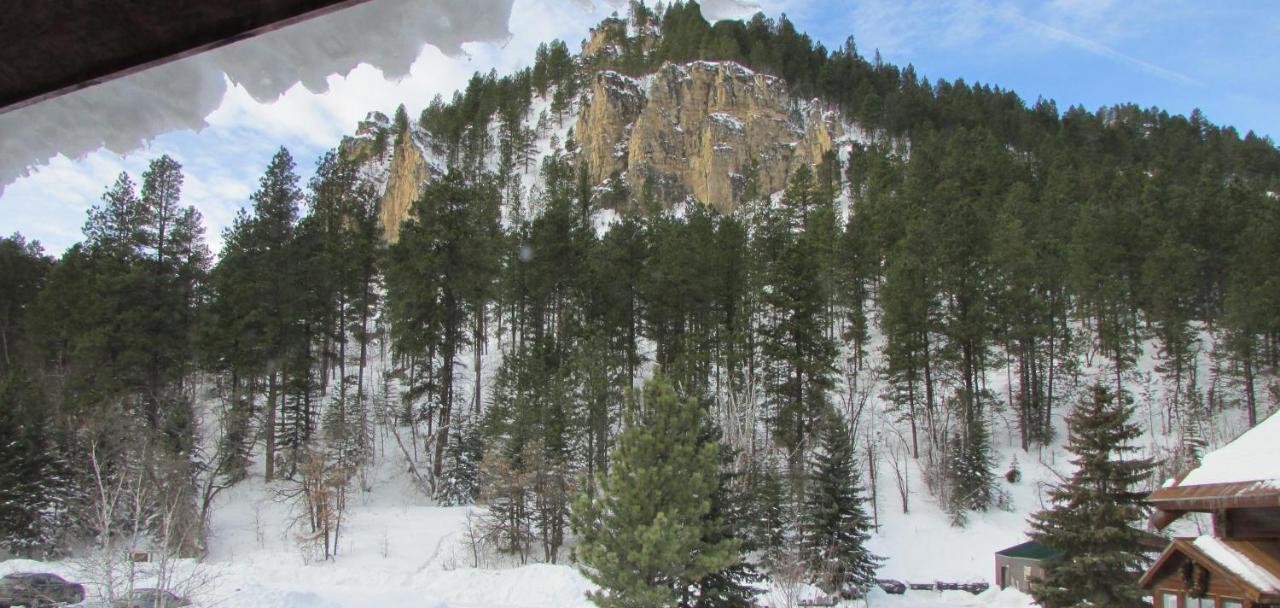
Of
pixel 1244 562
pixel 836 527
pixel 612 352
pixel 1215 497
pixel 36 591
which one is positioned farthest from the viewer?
pixel 612 352

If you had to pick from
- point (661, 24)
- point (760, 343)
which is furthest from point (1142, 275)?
point (661, 24)

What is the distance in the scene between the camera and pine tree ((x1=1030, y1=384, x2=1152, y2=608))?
13.4 m

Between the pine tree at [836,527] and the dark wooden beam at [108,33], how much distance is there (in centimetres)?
2051

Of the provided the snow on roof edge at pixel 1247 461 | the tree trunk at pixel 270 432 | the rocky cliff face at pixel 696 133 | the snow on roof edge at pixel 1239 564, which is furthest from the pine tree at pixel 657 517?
the rocky cliff face at pixel 696 133

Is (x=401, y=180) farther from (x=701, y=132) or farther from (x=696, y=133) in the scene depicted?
(x=701, y=132)

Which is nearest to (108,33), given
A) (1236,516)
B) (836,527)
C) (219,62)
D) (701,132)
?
(219,62)

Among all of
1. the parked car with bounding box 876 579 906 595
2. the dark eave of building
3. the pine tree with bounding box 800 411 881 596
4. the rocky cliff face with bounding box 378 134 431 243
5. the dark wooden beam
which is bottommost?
the parked car with bounding box 876 579 906 595

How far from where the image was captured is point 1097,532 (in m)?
13.6

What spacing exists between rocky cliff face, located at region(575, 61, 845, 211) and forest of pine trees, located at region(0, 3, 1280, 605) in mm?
26682

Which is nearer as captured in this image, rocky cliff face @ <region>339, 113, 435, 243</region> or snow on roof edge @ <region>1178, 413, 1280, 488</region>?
snow on roof edge @ <region>1178, 413, 1280, 488</region>

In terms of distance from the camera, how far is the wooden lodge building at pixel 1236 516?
5867 millimetres

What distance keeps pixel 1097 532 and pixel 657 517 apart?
842 centimetres

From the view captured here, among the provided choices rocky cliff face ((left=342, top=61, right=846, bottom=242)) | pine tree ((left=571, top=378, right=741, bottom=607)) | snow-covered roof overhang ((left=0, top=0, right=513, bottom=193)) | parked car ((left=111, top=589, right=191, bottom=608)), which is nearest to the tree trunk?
parked car ((left=111, top=589, right=191, bottom=608))

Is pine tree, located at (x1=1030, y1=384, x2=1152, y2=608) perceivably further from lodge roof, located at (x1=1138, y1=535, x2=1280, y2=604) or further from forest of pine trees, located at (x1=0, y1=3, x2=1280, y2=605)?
lodge roof, located at (x1=1138, y1=535, x2=1280, y2=604)
